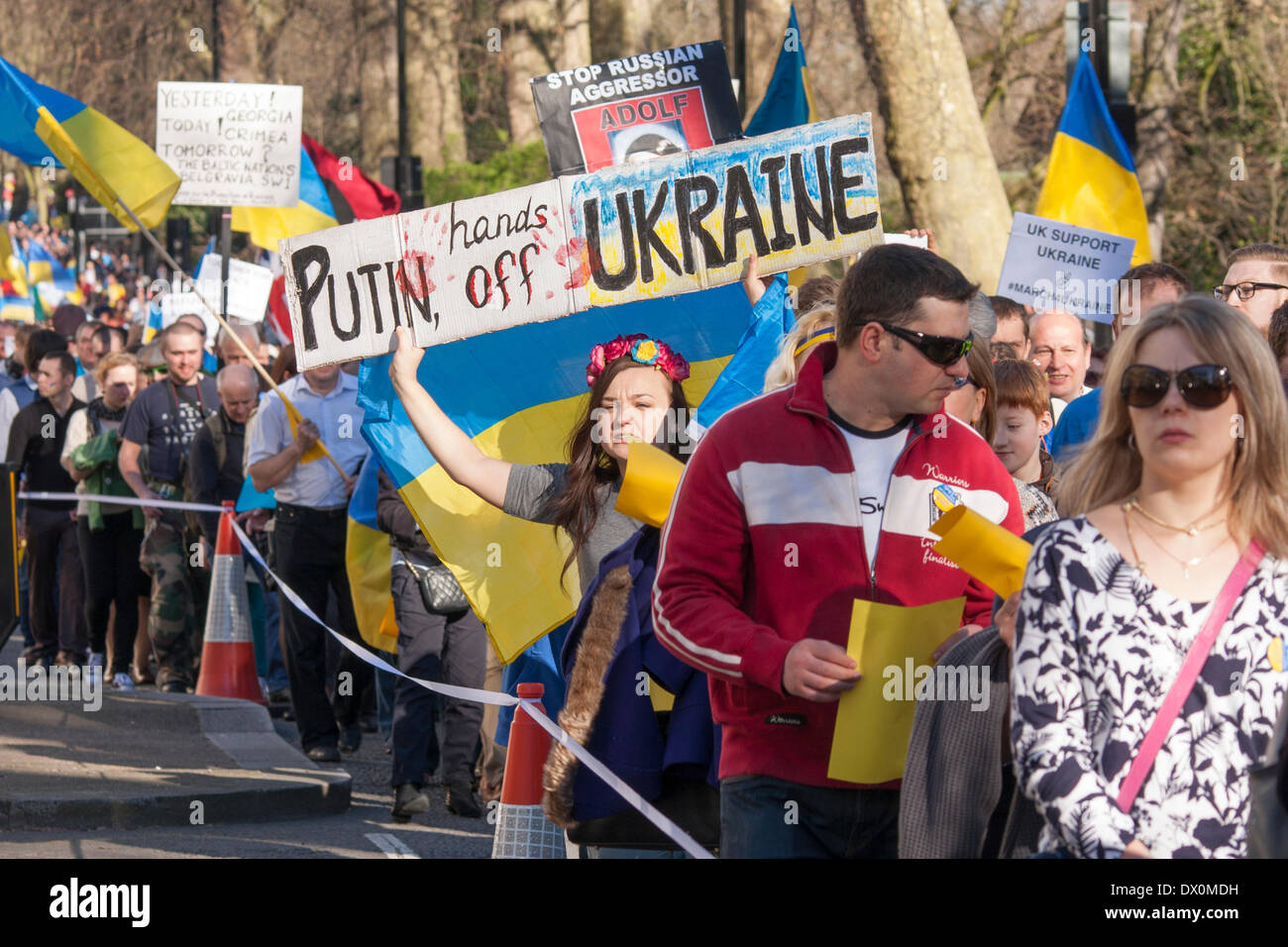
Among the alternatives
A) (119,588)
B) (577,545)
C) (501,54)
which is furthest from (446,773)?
(501,54)

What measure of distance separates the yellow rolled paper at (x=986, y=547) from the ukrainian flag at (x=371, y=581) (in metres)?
5.75

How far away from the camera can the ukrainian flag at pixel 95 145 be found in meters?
10.2

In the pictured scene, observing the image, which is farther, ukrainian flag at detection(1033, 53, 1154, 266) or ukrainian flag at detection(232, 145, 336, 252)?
ukrainian flag at detection(232, 145, 336, 252)

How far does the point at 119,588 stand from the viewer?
40.2ft

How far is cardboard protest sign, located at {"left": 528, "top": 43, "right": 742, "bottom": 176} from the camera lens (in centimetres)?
762

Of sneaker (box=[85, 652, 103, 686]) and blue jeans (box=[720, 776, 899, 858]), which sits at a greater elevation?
blue jeans (box=[720, 776, 899, 858])

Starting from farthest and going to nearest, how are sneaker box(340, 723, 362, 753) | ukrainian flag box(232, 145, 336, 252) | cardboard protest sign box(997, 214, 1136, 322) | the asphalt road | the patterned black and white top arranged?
ukrainian flag box(232, 145, 336, 252) → sneaker box(340, 723, 362, 753) → cardboard protest sign box(997, 214, 1136, 322) → the asphalt road → the patterned black and white top

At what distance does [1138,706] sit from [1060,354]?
441 centimetres

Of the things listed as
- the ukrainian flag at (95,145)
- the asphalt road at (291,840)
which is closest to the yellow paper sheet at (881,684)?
the asphalt road at (291,840)

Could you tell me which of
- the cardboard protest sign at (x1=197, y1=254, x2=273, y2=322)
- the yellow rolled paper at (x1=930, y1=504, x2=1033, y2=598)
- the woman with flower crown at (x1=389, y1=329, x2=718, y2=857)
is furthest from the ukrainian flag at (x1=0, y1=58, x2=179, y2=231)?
the yellow rolled paper at (x1=930, y1=504, x2=1033, y2=598)

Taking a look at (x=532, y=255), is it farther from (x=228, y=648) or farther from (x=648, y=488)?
(x=228, y=648)

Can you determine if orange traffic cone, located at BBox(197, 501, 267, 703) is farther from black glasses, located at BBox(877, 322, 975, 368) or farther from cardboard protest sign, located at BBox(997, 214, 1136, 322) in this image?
black glasses, located at BBox(877, 322, 975, 368)

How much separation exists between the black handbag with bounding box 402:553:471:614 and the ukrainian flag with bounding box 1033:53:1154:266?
13.7ft

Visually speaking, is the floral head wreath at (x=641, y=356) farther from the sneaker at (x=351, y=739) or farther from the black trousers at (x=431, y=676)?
the sneaker at (x=351, y=739)
